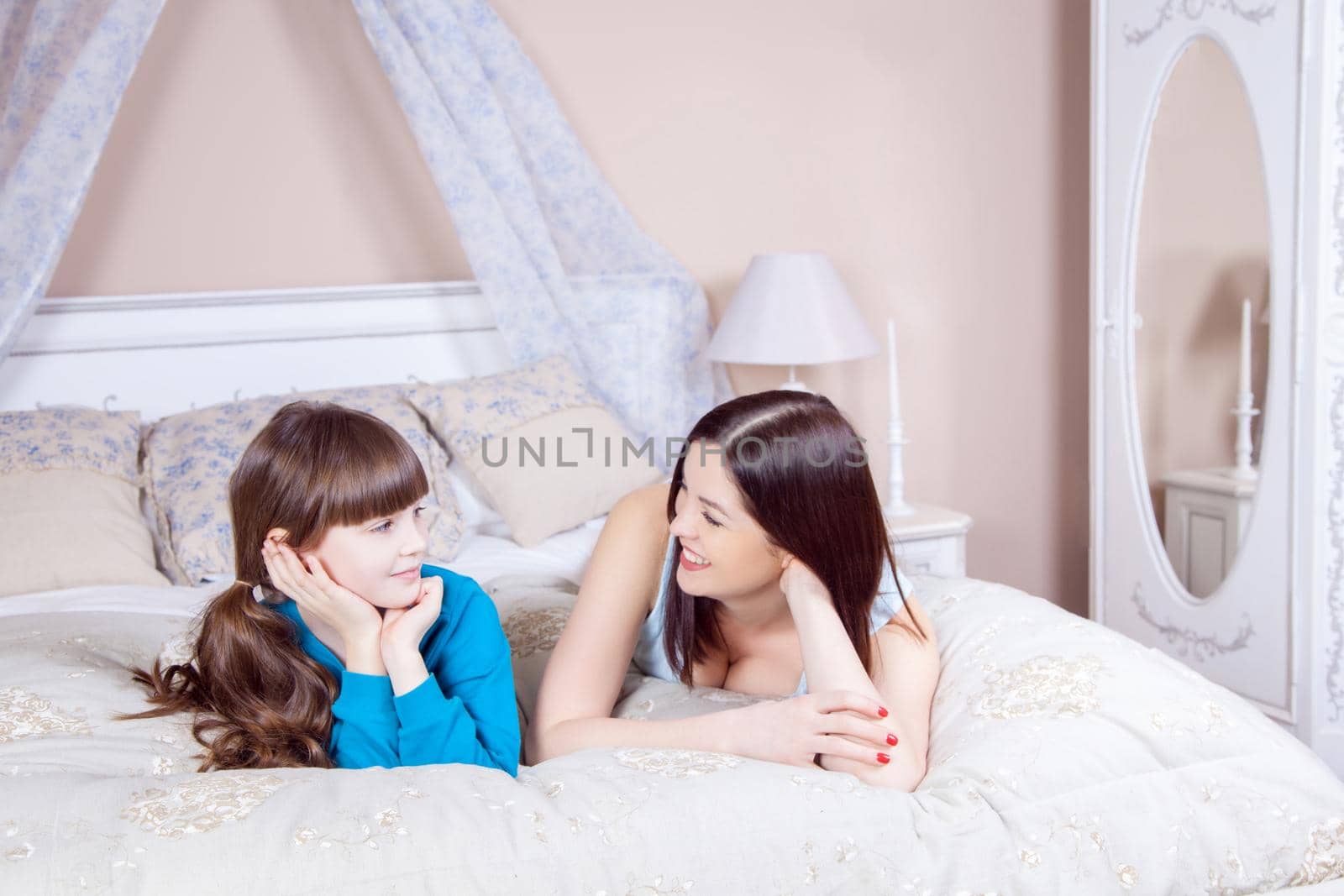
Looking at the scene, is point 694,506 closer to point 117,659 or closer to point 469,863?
point 469,863

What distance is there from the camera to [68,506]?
89.8 inches

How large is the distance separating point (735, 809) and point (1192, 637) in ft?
7.10

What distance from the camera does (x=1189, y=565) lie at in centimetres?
296

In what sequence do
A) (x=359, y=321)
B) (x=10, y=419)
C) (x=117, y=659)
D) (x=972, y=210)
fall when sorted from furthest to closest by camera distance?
(x=972, y=210) < (x=359, y=321) < (x=10, y=419) < (x=117, y=659)

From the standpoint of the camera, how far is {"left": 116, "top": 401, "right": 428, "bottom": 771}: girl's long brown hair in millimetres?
1369

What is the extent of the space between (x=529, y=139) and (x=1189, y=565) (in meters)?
1.93

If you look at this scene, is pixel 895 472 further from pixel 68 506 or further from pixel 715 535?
pixel 68 506

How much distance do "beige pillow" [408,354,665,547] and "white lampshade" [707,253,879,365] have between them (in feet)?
→ 1.41

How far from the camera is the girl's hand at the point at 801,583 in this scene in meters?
1.49

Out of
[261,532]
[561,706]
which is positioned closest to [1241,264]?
[561,706]

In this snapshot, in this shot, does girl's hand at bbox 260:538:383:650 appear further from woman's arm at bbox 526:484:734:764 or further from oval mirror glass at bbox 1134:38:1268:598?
oval mirror glass at bbox 1134:38:1268:598

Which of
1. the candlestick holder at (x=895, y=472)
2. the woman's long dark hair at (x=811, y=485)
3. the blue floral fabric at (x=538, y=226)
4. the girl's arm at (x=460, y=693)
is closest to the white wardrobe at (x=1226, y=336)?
the candlestick holder at (x=895, y=472)

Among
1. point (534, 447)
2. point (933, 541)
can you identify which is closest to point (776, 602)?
point (534, 447)

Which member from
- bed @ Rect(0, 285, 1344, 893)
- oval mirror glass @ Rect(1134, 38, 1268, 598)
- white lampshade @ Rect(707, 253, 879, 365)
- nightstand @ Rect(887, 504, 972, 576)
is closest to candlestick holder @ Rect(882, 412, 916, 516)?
nightstand @ Rect(887, 504, 972, 576)
